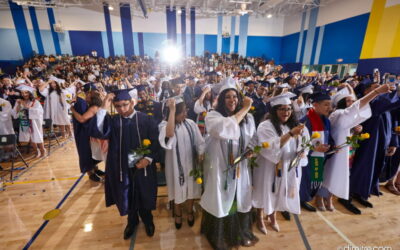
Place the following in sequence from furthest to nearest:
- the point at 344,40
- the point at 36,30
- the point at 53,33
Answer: the point at 53,33 < the point at 36,30 < the point at 344,40

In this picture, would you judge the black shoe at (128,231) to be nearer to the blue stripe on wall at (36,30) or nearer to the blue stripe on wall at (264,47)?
the blue stripe on wall at (264,47)

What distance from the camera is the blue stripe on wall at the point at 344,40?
42.7ft

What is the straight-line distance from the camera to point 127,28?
1830cm

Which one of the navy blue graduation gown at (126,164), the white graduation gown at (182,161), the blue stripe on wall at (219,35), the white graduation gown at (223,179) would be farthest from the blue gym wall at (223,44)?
the navy blue graduation gown at (126,164)

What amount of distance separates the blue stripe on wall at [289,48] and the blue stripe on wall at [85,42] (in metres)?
20.7

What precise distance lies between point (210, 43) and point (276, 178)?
20578mm

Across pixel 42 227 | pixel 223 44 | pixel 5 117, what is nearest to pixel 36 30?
pixel 223 44

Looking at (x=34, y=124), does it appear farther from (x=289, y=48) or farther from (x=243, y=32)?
(x=289, y=48)

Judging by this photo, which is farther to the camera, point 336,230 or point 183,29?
point 183,29

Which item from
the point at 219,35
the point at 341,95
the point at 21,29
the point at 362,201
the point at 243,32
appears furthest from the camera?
the point at 243,32

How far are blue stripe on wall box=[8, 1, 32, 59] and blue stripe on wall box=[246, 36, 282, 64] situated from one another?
74.8 ft

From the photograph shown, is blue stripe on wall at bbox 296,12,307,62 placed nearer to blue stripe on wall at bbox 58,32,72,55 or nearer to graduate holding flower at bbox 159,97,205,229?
graduate holding flower at bbox 159,97,205,229

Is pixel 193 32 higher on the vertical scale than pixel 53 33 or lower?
higher

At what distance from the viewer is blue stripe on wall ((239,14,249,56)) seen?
20312 mm
